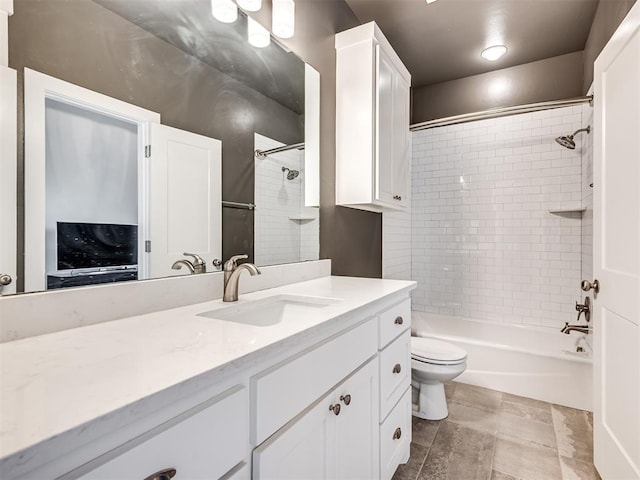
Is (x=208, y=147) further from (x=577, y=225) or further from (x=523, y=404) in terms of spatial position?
(x=577, y=225)

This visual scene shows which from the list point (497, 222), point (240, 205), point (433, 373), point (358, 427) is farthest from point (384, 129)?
point (497, 222)

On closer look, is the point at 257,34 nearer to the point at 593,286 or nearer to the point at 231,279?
the point at 231,279

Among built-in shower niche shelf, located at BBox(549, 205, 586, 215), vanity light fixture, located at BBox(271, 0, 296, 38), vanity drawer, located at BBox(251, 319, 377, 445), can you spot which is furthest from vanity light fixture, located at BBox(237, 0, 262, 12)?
built-in shower niche shelf, located at BBox(549, 205, 586, 215)

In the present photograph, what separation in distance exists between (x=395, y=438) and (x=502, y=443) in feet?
2.74

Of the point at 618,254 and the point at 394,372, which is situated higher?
the point at 618,254

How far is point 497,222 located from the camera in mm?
3162

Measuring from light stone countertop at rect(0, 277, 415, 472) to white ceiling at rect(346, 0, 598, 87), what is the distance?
233cm

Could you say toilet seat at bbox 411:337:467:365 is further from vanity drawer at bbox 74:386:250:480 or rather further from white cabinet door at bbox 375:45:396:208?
vanity drawer at bbox 74:386:250:480

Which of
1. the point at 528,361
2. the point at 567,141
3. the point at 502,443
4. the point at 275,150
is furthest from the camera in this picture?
the point at 567,141

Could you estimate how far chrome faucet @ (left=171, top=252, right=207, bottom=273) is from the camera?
1162 mm

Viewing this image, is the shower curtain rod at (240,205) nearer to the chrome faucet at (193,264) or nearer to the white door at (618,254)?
the chrome faucet at (193,264)

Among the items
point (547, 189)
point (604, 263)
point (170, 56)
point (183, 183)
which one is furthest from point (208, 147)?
point (547, 189)

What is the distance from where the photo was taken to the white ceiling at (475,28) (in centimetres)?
232

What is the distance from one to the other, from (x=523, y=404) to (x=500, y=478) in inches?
35.5
